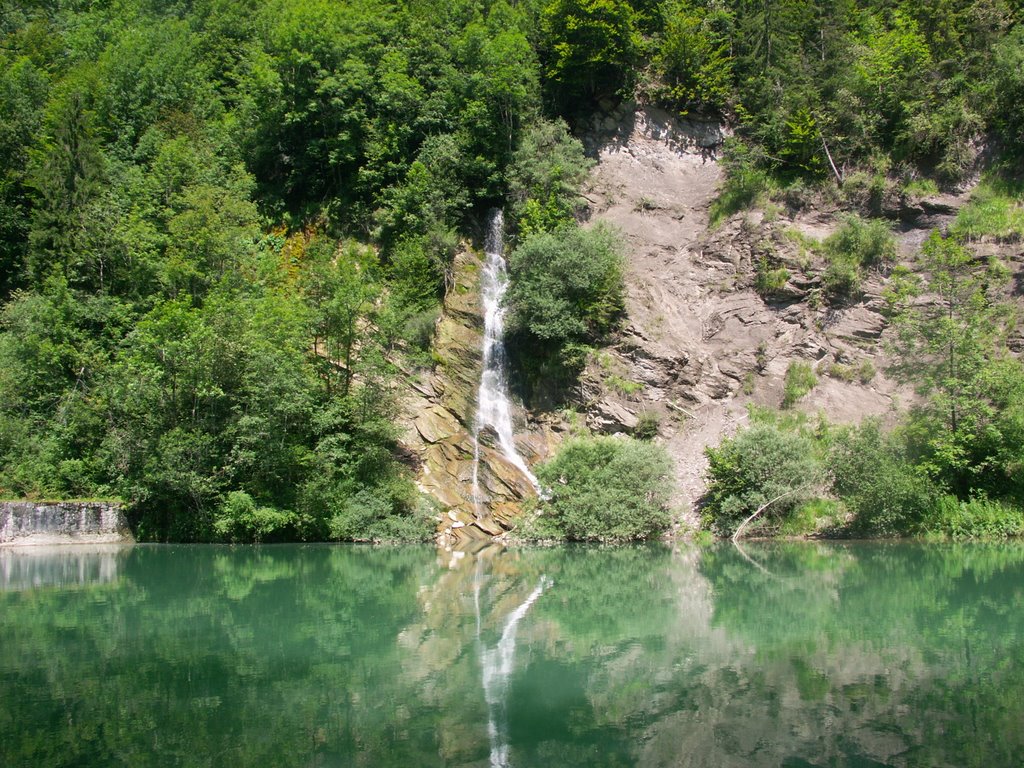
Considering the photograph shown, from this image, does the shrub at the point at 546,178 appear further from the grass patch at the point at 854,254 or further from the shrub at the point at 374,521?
the shrub at the point at 374,521

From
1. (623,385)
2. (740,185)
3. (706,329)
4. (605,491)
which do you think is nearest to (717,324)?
(706,329)

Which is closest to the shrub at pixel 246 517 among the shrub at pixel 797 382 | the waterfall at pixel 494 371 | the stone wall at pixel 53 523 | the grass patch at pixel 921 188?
the stone wall at pixel 53 523

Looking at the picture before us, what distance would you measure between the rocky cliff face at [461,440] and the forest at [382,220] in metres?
1.18

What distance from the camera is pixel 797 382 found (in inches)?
1320

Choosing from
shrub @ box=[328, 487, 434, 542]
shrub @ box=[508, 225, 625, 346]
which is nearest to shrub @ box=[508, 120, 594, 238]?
shrub @ box=[508, 225, 625, 346]

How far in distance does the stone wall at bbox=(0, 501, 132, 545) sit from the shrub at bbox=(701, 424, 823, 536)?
2200 centimetres

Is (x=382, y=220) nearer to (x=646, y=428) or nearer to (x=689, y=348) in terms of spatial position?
(x=689, y=348)

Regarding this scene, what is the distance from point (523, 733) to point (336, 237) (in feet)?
118

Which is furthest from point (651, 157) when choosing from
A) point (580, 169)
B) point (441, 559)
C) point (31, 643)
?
point (31, 643)

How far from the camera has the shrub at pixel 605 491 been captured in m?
28.2

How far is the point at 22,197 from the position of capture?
39.6 metres

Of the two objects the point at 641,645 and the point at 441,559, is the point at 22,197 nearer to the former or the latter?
the point at 441,559

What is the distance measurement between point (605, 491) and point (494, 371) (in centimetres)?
884

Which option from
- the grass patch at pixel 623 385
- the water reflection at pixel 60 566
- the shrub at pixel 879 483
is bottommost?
the water reflection at pixel 60 566
